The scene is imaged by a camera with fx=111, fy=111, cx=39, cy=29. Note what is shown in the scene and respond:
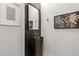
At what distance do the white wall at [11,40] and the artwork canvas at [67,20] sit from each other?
0.95 metres

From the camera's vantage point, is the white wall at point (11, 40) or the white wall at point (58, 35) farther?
the white wall at point (58, 35)

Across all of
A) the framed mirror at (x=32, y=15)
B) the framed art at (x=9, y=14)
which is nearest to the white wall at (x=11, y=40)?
the framed art at (x=9, y=14)

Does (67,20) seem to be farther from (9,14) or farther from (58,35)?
(9,14)

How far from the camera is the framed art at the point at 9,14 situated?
52.6 inches

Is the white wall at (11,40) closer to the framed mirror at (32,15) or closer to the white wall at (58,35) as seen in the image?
the framed mirror at (32,15)

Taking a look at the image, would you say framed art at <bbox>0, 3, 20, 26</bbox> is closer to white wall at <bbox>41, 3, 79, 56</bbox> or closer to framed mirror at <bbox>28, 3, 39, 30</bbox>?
framed mirror at <bbox>28, 3, 39, 30</bbox>

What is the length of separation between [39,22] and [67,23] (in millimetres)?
831

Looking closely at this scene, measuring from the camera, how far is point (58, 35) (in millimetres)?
2486

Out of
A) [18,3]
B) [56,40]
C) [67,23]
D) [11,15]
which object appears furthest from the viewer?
[56,40]

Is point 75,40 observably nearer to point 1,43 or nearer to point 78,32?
point 78,32

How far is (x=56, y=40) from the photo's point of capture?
2539mm

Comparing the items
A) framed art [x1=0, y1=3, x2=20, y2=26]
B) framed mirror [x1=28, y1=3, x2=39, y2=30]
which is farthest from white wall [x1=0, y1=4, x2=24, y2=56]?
Result: framed mirror [x1=28, y1=3, x2=39, y2=30]

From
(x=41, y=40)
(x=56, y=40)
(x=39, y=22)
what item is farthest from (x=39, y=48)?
(x=39, y=22)

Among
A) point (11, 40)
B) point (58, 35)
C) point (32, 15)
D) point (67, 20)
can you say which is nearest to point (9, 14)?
point (11, 40)
